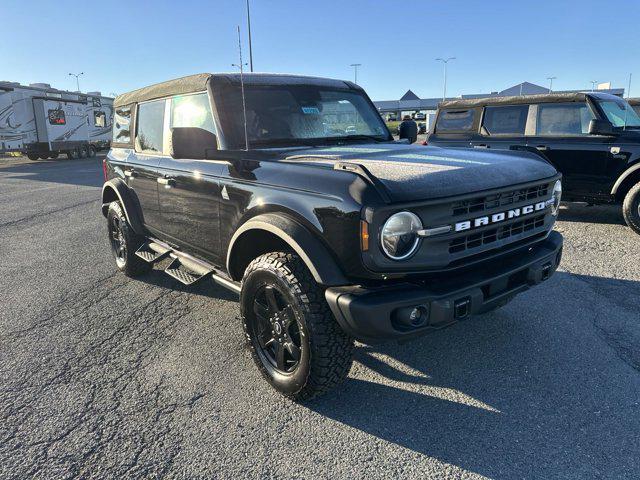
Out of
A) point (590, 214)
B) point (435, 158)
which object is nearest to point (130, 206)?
Answer: point (435, 158)

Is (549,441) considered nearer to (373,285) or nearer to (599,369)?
(599,369)

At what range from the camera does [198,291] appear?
15.1 ft

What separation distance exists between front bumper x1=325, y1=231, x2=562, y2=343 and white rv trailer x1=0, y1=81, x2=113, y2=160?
20489 millimetres

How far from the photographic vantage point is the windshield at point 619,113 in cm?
666

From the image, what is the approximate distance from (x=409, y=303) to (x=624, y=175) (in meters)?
5.74

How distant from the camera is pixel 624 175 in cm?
638

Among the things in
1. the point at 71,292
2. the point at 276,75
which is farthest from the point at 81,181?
the point at 276,75

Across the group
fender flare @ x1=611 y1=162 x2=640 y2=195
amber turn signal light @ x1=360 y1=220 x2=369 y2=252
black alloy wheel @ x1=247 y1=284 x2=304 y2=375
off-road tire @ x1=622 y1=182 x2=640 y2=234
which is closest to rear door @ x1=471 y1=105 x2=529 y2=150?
fender flare @ x1=611 y1=162 x2=640 y2=195

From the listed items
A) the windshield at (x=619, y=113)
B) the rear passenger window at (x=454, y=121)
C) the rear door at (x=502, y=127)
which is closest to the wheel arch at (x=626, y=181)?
the windshield at (x=619, y=113)

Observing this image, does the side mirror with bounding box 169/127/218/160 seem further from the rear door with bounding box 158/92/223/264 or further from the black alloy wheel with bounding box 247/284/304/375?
the black alloy wheel with bounding box 247/284/304/375

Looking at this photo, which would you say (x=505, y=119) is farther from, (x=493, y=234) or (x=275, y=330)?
(x=275, y=330)

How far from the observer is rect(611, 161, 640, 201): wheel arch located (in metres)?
6.32

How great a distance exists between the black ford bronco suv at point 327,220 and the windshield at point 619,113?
14.5 ft

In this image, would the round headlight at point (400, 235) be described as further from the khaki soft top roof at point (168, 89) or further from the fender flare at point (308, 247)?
the khaki soft top roof at point (168, 89)
